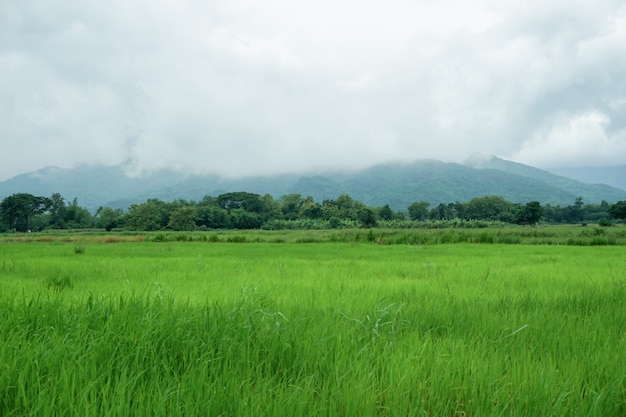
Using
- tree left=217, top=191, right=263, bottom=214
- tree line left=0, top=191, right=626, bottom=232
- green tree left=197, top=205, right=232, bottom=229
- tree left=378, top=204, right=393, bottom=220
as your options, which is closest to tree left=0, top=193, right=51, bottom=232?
tree line left=0, top=191, right=626, bottom=232

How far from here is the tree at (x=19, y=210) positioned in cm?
9075

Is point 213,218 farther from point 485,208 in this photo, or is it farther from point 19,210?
point 485,208

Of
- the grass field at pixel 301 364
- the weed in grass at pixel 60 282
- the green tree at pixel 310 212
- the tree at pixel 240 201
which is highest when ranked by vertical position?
the tree at pixel 240 201

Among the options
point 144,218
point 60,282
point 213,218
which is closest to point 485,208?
point 213,218

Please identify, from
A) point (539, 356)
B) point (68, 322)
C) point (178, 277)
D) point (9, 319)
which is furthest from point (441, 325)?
point (178, 277)

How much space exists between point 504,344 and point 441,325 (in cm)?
59

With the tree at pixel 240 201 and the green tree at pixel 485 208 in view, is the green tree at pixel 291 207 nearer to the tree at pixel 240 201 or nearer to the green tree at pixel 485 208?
the tree at pixel 240 201

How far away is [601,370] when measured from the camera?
2064mm

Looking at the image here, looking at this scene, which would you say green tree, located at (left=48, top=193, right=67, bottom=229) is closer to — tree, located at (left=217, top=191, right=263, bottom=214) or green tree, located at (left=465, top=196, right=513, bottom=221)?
tree, located at (left=217, top=191, right=263, bottom=214)

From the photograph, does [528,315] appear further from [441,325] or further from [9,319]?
[9,319]

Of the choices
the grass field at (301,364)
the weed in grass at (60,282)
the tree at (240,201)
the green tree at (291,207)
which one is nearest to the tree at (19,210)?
the tree at (240,201)

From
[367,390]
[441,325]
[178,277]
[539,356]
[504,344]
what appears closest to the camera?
[367,390]

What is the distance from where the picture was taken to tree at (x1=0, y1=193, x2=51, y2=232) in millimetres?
90750

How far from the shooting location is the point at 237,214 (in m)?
112
